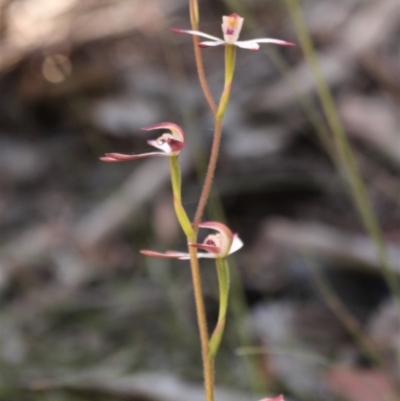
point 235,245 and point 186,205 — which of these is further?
point 186,205

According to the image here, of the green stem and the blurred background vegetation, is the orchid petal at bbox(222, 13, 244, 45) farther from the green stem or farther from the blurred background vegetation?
the blurred background vegetation

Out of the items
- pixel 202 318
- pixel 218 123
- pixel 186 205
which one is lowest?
pixel 202 318

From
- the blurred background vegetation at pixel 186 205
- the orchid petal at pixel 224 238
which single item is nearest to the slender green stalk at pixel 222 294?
the orchid petal at pixel 224 238

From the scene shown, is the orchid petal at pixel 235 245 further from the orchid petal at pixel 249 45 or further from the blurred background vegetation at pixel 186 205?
the blurred background vegetation at pixel 186 205

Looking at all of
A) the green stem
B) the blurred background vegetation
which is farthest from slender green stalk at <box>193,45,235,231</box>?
the blurred background vegetation

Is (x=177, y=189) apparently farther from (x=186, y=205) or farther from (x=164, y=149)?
(x=186, y=205)

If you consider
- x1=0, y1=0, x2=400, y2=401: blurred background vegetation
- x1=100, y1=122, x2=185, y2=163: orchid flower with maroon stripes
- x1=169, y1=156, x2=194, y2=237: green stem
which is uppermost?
x1=0, y1=0, x2=400, y2=401: blurred background vegetation

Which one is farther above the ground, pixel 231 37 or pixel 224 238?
pixel 231 37

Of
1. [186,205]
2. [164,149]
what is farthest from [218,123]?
[186,205]
